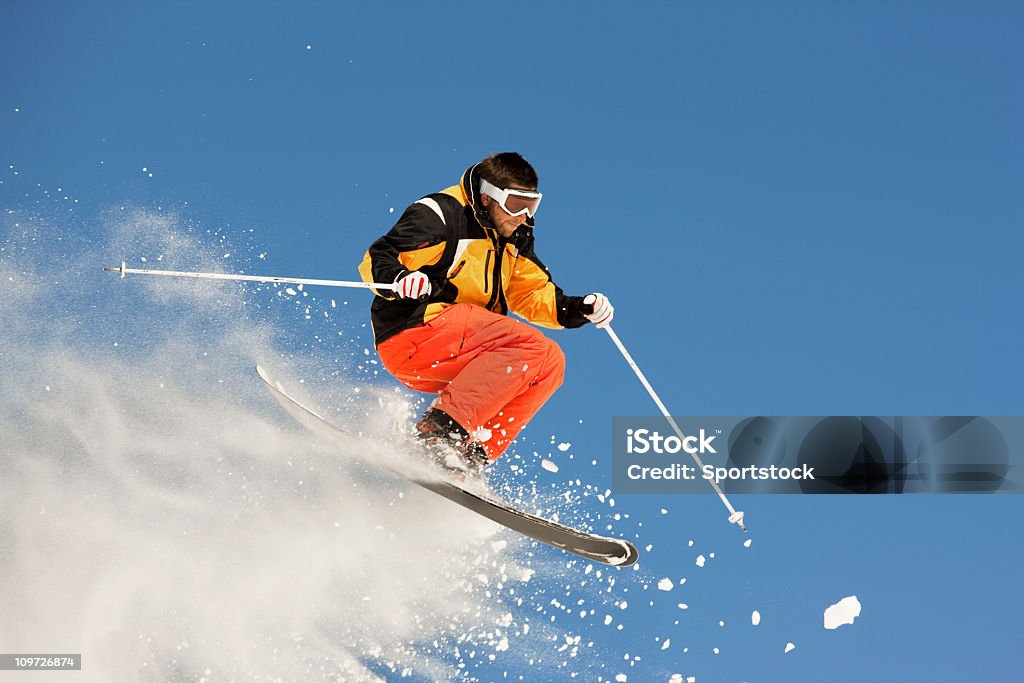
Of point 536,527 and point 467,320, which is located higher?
point 467,320

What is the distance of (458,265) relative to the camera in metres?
3.59

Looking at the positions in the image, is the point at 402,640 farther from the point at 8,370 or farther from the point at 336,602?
the point at 8,370

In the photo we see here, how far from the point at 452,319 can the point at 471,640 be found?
1.48 m

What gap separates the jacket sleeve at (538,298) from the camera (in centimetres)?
383

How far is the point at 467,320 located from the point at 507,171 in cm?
51

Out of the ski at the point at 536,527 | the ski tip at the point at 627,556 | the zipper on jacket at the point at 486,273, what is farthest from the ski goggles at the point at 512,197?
the ski tip at the point at 627,556

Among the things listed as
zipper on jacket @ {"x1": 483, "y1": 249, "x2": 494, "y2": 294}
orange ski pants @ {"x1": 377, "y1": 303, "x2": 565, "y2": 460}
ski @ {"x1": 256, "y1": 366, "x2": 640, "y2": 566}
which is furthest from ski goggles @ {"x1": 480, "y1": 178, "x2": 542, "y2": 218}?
ski @ {"x1": 256, "y1": 366, "x2": 640, "y2": 566}

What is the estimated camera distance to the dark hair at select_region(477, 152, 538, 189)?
11.5 ft

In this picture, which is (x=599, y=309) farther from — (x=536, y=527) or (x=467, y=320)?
(x=536, y=527)

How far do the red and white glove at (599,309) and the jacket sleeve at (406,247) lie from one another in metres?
0.59

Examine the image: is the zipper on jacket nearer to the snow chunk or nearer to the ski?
the ski

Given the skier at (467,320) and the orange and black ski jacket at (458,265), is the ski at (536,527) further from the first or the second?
the orange and black ski jacket at (458,265)

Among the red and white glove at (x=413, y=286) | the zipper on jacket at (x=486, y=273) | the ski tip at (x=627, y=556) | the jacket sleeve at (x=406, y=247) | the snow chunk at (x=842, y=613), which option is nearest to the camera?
the red and white glove at (x=413, y=286)

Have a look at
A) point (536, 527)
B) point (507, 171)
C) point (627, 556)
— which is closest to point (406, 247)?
point (507, 171)
